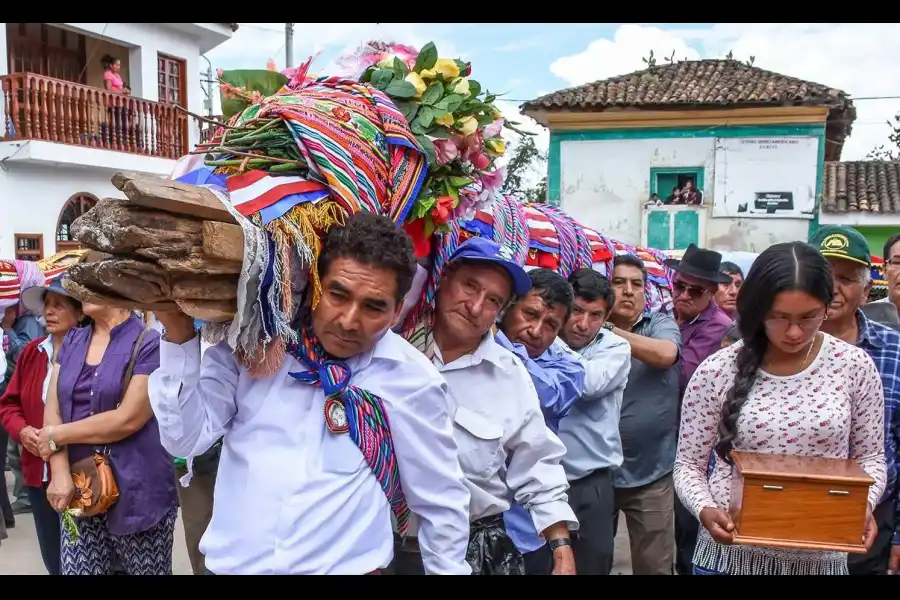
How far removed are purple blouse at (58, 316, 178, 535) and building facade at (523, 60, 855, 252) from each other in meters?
12.3

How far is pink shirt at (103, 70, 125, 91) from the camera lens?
11109mm

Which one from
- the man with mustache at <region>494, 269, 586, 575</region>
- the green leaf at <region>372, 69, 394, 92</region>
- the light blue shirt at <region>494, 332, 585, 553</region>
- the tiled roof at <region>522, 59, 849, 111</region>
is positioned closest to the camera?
the green leaf at <region>372, 69, 394, 92</region>

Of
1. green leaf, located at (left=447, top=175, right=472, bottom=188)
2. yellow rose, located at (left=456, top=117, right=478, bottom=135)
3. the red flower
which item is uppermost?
yellow rose, located at (left=456, top=117, right=478, bottom=135)

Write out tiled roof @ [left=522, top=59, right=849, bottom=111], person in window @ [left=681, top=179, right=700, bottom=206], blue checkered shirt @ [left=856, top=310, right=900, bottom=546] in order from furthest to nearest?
person in window @ [left=681, top=179, right=700, bottom=206], tiled roof @ [left=522, top=59, right=849, bottom=111], blue checkered shirt @ [left=856, top=310, right=900, bottom=546]

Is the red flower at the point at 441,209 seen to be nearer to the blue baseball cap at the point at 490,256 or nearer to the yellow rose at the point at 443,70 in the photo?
the blue baseball cap at the point at 490,256

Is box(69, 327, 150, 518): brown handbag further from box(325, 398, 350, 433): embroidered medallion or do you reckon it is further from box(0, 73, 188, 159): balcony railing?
box(0, 73, 188, 159): balcony railing

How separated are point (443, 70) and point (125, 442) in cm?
197

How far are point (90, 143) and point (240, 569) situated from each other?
10.1 metres

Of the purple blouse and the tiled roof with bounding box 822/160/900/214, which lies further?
the tiled roof with bounding box 822/160/900/214

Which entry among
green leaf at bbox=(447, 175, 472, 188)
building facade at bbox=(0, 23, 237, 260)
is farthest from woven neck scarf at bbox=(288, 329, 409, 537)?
building facade at bbox=(0, 23, 237, 260)
